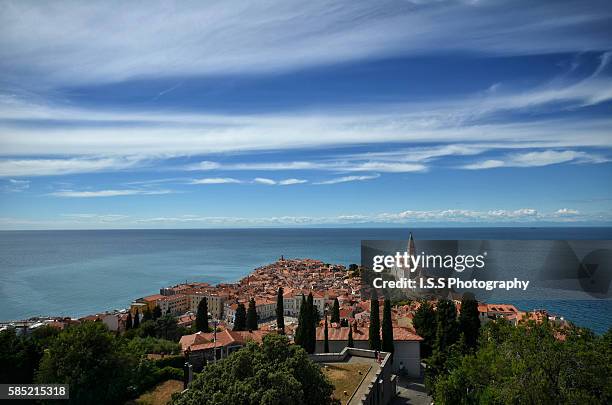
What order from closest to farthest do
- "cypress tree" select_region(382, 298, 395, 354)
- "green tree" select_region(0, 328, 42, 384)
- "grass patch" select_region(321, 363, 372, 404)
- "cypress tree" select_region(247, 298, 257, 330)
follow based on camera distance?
"grass patch" select_region(321, 363, 372, 404) < "green tree" select_region(0, 328, 42, 384) < "cypress tree" select_region(382, 298, 395, 354) < "cypress tree" select_region(247, 298, 257, 330)

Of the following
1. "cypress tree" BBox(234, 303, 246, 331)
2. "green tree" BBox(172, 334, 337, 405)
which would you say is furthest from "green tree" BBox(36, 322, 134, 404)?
"cypress tree" BBox(234, 303, 246, 331)

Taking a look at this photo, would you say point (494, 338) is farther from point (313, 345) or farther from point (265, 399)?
point (313, 345)

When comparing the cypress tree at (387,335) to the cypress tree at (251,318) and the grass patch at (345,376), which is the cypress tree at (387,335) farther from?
the cypress tree at (251,318)

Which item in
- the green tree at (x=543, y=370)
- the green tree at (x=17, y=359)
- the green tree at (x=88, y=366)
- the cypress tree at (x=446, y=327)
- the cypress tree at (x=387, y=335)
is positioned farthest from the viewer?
the cypress tree at (x=446, y=327)

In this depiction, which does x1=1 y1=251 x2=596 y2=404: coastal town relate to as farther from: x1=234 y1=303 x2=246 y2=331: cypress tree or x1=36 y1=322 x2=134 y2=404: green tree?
x1=36 y1=322 x2=134 y2=404: green tree

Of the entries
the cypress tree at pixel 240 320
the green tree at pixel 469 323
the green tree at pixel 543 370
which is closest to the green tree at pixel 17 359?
the cypress tree at pixel 240 320

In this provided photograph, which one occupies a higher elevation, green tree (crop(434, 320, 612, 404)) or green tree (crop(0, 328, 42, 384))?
green tree (crop(434, 320, 612, 404))
